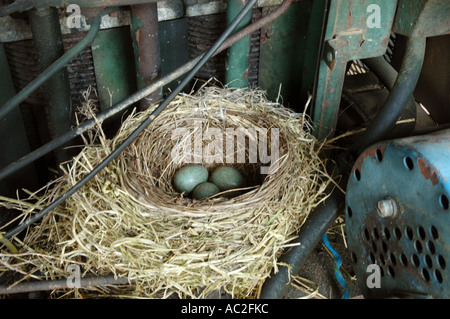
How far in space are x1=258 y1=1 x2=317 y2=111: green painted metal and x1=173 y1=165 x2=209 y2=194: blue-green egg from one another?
0.48 m

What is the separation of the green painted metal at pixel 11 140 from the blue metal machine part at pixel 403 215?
4.04ft

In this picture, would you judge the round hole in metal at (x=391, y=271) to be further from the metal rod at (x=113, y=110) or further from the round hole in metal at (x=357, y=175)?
the metal rod at (x=113, y=110)

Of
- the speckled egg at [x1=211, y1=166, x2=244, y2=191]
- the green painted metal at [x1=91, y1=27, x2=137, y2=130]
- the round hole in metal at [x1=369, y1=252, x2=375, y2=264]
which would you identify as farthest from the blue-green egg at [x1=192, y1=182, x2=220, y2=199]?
the round hole in metal at [x1=369, y1=252, x2=375, y2=264]

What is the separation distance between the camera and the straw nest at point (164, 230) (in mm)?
1235

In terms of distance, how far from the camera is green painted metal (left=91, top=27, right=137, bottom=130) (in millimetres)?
1672

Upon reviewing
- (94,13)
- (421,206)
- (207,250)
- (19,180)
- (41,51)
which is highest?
(94,13)

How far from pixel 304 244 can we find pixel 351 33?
676 millimetres

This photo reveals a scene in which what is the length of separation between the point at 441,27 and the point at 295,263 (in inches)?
33.2

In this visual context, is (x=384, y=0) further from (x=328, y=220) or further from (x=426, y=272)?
(x=426, y=272)

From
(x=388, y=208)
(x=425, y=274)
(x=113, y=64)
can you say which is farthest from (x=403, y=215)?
(x=113, y=64)

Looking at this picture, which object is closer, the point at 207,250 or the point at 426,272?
the point at 426,272

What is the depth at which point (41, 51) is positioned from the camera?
1.43 m

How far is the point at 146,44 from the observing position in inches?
61.7
